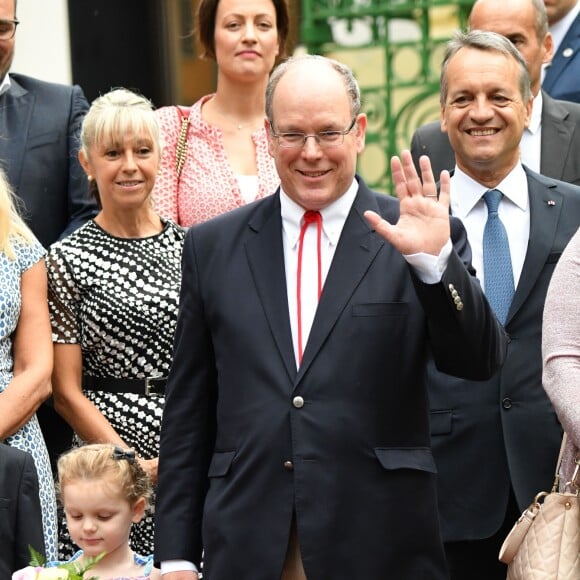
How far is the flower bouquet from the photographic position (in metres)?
4.37

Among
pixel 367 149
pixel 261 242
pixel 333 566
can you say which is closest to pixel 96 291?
pixel 261 242

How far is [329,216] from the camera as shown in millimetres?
4273

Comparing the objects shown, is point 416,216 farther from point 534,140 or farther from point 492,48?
point 534,140

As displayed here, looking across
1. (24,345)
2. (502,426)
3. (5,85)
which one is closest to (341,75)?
(502,426)

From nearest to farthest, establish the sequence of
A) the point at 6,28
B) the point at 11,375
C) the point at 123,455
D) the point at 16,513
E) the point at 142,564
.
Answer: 1. the point at 16,513
2. the point at 142,564
3. the point at 123,455
4. the point at 11,375
5. the point at 6,28

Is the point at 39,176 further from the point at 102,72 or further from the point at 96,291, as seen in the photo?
the point at 102,72

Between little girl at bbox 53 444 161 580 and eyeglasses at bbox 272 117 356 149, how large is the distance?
4.37 feet

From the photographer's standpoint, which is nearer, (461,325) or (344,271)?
(461,325)

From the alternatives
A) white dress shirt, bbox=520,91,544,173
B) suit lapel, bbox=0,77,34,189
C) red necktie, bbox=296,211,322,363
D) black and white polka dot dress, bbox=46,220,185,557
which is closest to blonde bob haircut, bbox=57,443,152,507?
black and white polka dot dress, bbox=46,220,185,557

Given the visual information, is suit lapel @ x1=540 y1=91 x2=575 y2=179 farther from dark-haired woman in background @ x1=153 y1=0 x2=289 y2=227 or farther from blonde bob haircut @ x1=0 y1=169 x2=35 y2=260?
blonde bob haircut @ x1=0 y1=169 x2=35 y2=260

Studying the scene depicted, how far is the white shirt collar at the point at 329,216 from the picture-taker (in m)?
4.27

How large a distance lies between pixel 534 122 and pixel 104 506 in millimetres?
2070

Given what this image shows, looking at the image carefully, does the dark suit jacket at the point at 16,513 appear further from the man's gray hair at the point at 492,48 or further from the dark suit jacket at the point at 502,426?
the man's gray hair at the point at 492,48

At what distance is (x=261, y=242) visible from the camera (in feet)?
14.1
